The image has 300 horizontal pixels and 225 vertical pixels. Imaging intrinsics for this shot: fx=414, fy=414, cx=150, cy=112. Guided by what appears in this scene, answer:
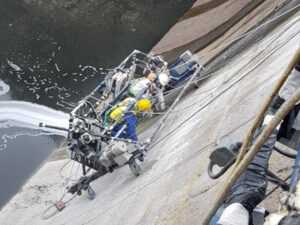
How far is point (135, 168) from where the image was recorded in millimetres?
8602

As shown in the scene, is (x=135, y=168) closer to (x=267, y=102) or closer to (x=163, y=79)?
(x=163, y=79)

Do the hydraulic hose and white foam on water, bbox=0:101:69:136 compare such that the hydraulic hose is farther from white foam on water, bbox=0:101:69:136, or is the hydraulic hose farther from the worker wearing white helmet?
white foam on water, bbox=0:101:69:136

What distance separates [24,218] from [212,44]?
827cm

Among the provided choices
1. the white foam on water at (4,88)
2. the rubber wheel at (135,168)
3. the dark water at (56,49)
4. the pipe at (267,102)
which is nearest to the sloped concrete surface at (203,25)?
→ the dark water at (56,49)

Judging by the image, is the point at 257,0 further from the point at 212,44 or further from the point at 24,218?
the point at 24,218

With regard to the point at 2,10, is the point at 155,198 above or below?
below

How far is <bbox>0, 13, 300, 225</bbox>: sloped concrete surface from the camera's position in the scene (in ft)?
19.1

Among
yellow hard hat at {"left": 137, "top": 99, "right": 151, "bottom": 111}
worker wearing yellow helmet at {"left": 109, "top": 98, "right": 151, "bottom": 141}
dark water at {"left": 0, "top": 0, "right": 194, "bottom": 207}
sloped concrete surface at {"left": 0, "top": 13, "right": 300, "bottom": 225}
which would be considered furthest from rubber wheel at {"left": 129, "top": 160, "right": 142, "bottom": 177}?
dark water at {"left": 0, "top": 0, "right": 194, "bottom": 207}

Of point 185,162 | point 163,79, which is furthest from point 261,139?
point 163,79

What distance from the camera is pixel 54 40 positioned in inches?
827

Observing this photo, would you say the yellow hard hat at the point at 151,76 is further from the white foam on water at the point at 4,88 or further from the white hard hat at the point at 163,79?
the white foam on water at the point at 4,88

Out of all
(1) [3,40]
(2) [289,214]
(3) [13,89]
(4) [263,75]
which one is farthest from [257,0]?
(2) [289,214]

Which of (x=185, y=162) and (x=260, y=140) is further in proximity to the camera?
(x=185, y=162)

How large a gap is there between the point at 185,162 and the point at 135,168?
1.97 m
